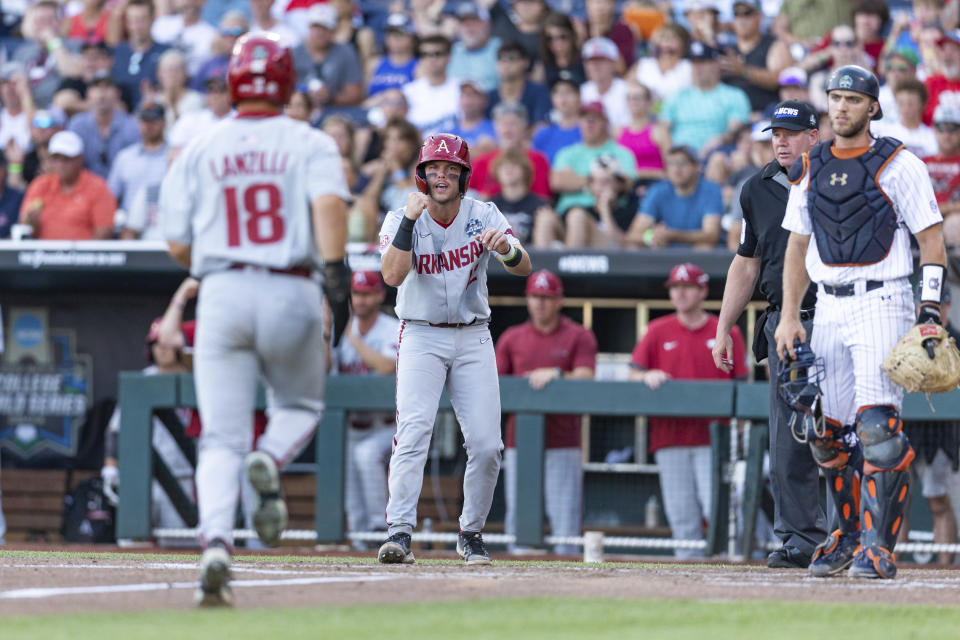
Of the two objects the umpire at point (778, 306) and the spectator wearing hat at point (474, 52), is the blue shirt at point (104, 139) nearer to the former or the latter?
the spectator wearing hat at point (474, 52)

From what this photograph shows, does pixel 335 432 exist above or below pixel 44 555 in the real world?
above

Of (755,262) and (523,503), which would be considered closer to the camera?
(755,262)

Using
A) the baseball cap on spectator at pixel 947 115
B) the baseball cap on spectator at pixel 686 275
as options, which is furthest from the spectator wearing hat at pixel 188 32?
the baseball cap on spectator at pixel 947 115

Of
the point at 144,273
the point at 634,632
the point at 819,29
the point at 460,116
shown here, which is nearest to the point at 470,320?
the point at 634,632

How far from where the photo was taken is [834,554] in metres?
5.90

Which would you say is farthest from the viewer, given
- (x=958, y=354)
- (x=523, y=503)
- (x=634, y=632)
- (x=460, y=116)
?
(x=460, y=116)

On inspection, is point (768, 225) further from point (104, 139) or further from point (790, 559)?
point (104, 139)

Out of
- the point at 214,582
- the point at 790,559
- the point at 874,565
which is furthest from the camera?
the point at 790,559

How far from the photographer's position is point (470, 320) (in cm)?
651

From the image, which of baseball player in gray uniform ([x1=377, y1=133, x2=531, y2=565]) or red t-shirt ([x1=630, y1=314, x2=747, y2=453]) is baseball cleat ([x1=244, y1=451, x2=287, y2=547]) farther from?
red t-shirt ([x1=630, y1=314, x2=747, y2=453])

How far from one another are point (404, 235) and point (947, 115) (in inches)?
212

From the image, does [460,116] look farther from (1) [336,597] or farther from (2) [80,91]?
(1) [336,597]

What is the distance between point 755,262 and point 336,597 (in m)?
3.04

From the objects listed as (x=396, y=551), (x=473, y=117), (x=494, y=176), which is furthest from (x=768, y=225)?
(x=473, y=117)
